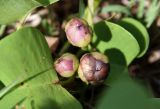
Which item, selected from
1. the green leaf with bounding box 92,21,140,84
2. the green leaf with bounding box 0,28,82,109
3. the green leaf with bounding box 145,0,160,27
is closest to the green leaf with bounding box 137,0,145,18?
the green leaf with bounding box 145,0,160,27

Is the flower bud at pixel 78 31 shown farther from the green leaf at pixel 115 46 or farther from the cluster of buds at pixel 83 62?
the green leaf at pixel 115 46

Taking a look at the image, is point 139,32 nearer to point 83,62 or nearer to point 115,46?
point 115,46

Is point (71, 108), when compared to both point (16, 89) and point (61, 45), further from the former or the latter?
point (61, 45)

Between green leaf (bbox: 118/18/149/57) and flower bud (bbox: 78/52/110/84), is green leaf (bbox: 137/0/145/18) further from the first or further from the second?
flower bud (bbox: 78/52/110/84)

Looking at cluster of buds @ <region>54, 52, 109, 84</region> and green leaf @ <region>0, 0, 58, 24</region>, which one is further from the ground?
green leaf @ <region>0, 0, 58, 24</region>

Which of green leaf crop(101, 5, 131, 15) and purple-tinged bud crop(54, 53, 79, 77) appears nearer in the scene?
purple-tinged bud crop(54, 53, 79, 77)

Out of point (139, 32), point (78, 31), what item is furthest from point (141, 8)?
point (78, 31)

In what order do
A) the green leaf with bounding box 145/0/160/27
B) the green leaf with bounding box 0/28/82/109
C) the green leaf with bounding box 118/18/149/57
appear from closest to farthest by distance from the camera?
the green leaf with bounding box 0/28/82/109, the green leaf with bounding box 118/18/149/57, the green leaf with bounding box 145/0/160/27
